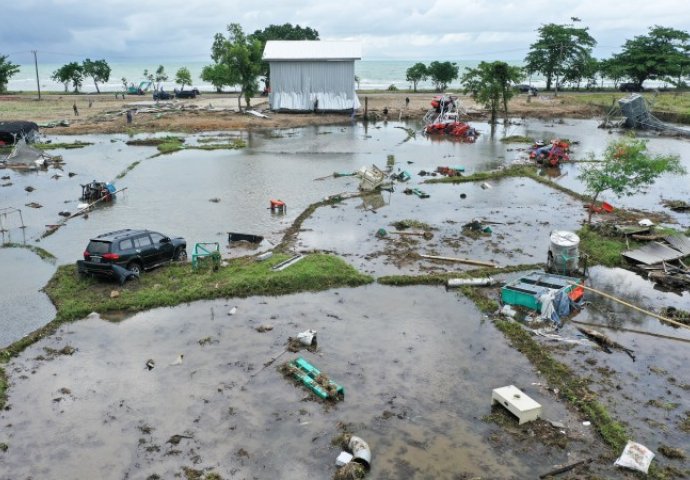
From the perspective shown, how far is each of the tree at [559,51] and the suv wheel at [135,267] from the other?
3223 inches

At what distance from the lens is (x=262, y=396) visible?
528 inches

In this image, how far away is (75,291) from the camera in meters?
18.8

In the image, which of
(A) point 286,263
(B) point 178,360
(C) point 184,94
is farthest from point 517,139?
(C) point 184,94

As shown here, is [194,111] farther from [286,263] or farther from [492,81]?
[286,263]

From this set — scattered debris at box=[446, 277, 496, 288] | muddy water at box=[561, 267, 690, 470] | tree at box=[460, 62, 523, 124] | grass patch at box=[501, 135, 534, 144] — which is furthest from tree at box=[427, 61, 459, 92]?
scattered debris at box=[446, 277, 496, 288]

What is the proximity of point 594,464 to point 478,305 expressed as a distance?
24.7 ft

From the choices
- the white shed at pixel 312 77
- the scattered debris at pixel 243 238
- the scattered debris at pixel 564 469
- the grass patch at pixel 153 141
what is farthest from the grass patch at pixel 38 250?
the white shed at pixel 312 77

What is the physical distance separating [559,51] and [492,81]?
33097mm

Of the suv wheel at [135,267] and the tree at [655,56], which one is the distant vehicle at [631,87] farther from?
the suv wheel at [135,267]

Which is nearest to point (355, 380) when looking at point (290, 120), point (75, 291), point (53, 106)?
point (75, 291)

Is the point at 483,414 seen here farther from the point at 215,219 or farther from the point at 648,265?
the point at 215,219

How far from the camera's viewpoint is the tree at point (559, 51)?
8775cm

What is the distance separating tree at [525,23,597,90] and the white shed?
36.5m

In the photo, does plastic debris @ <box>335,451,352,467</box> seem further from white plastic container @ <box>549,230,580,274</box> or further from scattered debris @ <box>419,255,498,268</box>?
white plastic container @ <box>549,230,580,274</box>
